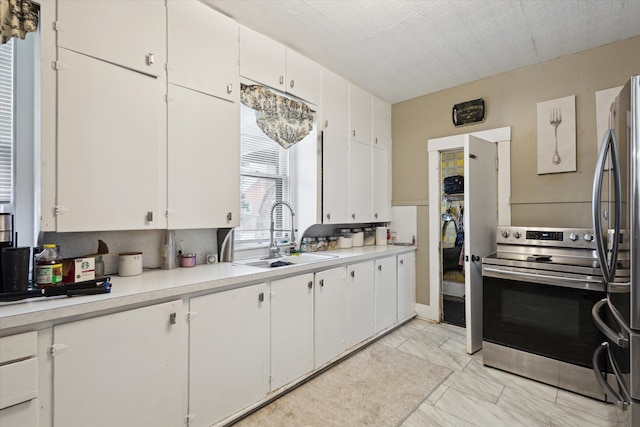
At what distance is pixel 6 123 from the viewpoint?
1.68 metres

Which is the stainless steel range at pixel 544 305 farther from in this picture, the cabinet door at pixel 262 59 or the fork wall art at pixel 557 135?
the cabinet door at pixel 262 59

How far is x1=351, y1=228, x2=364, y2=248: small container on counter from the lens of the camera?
365cm

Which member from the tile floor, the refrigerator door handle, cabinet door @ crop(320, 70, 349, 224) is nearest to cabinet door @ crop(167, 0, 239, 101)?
cabinet door @ crop(320, 70, 349, 224)

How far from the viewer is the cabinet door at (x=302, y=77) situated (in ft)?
9.15

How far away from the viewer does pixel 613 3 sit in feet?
7.11

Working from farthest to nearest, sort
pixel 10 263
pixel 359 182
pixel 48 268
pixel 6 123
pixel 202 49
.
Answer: pixel 359 182
pixel 202 49
pixel 6 123
pixel 48 268
pixel 10 263

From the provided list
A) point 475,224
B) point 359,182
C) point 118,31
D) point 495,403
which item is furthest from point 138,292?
point 475,224

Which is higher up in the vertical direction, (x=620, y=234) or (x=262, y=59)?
(x=262, y=59)

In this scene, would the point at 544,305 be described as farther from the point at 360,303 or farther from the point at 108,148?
the point at 108,148

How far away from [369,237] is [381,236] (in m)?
0.15

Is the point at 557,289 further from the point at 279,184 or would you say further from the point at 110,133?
the point at 110,133

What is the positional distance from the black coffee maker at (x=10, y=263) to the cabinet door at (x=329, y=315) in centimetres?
174

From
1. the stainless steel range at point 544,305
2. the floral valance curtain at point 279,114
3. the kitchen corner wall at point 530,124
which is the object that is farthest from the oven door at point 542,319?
the floral valance curtain at point 279,114

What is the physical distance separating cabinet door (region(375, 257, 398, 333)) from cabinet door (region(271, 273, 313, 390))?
101cm
